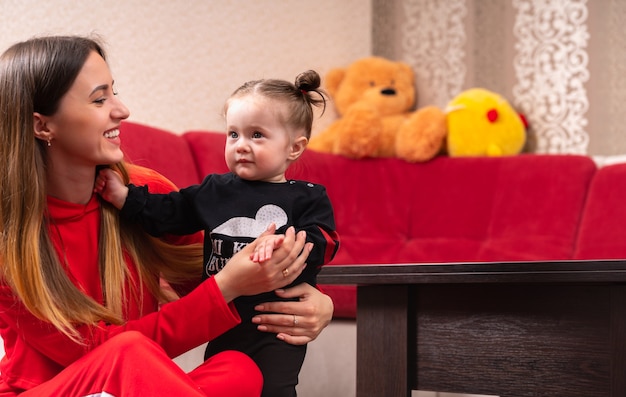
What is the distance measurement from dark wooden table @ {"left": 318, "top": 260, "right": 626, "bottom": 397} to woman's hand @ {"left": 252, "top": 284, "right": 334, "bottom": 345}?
0.14 m

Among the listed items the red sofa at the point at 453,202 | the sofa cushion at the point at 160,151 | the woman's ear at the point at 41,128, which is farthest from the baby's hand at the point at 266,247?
the red sofa at the point at 453,202

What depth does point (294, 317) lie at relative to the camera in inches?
52.8

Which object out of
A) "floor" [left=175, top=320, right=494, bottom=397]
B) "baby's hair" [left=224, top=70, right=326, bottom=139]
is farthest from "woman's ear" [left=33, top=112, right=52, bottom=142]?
"floor" [left=175, top=320, right=494, bottom=397]

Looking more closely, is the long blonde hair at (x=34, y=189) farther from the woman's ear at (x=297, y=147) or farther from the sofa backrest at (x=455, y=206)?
the sofa backrest at (x=455, y=206)

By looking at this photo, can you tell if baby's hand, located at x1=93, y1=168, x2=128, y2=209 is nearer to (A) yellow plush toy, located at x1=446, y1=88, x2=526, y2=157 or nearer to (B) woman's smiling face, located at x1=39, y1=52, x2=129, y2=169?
(B) woman's smiling face, located at x1=39, y1=52, x2=129, y2=169

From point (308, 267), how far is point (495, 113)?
6.21ft

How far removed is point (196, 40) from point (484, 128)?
1078 mm

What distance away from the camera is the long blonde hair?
120 centimetres

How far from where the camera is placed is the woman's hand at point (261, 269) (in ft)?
4.07

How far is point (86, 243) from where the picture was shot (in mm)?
1351

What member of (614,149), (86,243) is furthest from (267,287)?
(614,149)

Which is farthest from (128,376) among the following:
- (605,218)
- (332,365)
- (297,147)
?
(605,218)

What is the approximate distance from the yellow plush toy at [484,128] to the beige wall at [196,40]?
60 centimetres

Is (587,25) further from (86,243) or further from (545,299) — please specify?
(86,243)
